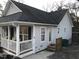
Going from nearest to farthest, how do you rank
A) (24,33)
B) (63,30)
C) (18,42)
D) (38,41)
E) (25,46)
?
(18,42) < (25,46) < (38,41) < (24,33) < (63,30)

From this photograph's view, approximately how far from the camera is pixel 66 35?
58.1ft

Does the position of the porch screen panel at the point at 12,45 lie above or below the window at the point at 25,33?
below

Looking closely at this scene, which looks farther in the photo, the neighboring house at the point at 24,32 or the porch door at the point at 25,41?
the porch door at the point at 25,41

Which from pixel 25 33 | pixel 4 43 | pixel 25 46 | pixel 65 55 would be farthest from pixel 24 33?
pixel 65 55

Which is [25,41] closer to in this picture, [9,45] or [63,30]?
[9,45]

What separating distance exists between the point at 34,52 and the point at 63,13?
9227mm

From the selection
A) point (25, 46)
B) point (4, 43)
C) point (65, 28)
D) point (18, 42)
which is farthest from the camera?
point (65, 28)

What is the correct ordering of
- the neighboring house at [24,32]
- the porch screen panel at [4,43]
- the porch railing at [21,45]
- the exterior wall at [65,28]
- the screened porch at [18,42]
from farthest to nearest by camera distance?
the exterior wall at [65,28]
the porch screen panel at [4,43]
the porch railing at [21,45]
the neighboring house at [24,32]
the screened porch at [18,42]

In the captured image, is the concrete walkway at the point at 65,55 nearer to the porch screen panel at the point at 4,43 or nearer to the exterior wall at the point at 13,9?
the porch screen panel at the point at 4,43

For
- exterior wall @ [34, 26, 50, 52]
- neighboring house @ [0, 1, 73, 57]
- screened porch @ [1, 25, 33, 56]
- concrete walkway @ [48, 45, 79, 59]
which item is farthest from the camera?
exterior wall @ [34, 26, 50, 52]

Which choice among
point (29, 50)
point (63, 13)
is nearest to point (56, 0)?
point (63, 13)

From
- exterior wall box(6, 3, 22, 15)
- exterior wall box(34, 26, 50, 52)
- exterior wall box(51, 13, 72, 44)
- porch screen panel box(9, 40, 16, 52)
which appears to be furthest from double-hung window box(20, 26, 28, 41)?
exterior wall box(51, 13, 72, 44)

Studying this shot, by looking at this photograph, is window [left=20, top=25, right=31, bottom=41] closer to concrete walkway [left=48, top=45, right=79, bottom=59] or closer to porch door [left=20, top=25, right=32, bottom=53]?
porch door [left=20, top=25, right=32, bottom=53]

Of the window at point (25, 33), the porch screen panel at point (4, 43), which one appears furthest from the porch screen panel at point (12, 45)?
the window at point (25, 33)
